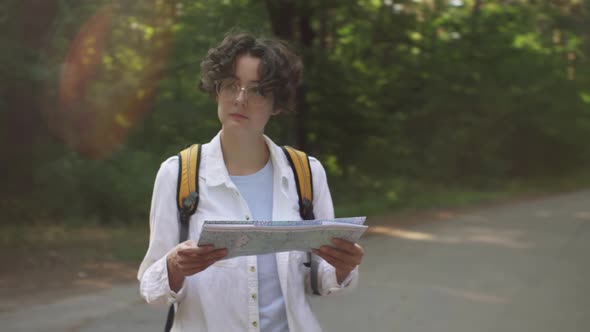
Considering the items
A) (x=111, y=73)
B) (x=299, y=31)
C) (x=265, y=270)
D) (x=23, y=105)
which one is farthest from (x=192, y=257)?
(x=299, y=31)

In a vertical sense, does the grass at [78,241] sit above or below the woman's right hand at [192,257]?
below

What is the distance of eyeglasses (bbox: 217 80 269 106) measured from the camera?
239 cm

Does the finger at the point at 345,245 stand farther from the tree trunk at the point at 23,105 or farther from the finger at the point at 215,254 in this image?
the tree trunk at the point at 23,105

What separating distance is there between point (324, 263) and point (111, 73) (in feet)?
32.9

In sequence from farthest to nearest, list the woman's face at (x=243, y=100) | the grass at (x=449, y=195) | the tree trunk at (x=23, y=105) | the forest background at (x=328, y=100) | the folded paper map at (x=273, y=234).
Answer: the grass at (x=449, y=195)
the forest background at (x=328, y=100)
the tree trunk at (x=23, y=105)
the woman's face at (x=243, y=100)
the folded paper map at (x=273, y=234)

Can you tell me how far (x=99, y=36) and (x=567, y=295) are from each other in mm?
7356

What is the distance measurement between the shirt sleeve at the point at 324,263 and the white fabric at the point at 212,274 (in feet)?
0.35

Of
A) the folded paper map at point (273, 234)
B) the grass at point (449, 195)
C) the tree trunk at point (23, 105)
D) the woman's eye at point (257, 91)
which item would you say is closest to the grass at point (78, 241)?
the tree trunk at point (23, 105)

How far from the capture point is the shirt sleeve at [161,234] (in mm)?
2264

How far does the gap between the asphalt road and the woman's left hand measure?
Result: 164 inches

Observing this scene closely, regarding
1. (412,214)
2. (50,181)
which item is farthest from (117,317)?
(412,214)

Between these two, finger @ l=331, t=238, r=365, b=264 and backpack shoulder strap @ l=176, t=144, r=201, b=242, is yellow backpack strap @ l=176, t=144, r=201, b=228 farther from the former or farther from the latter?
finger @ l=331, t=238, r=365, b=264

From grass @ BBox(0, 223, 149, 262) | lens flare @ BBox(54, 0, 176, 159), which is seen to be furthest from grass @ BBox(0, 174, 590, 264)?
lens flare @ BBox(54, 0, 176, 159)

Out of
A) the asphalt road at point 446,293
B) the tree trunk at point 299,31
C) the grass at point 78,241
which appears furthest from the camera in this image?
the tree trunk at point 299,31
